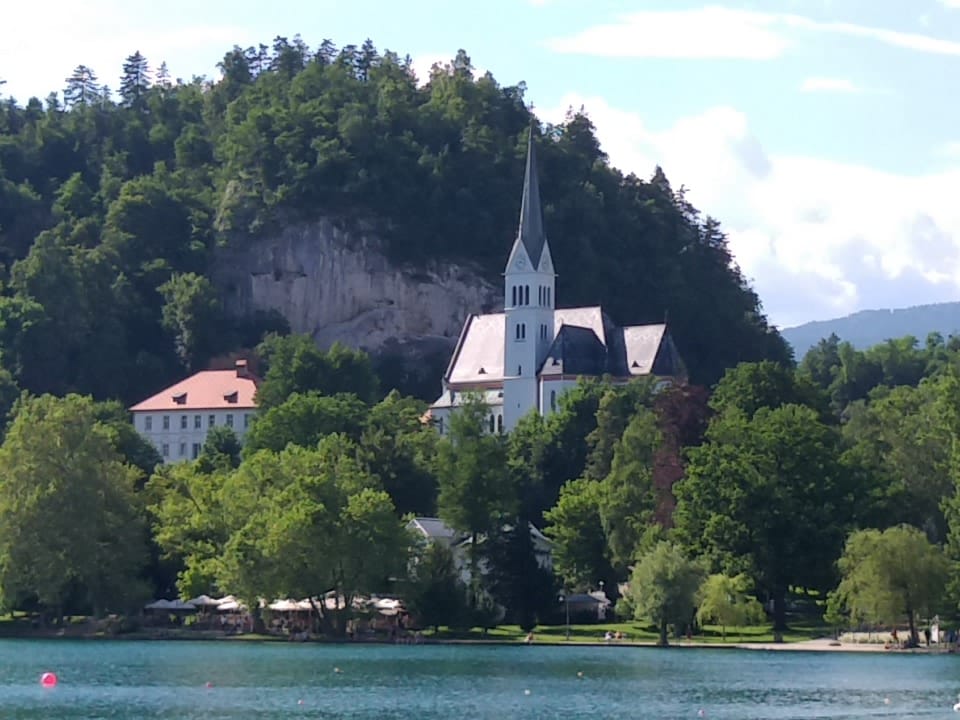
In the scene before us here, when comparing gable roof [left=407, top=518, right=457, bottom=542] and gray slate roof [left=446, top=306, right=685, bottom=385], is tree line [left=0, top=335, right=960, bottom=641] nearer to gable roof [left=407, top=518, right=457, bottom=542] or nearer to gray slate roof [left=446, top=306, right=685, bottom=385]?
gable roof [left=407, top=518, right=457, bottom=542]

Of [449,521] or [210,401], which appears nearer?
[449,521]

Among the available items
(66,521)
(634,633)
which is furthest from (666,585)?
(66,521)

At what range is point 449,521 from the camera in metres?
117

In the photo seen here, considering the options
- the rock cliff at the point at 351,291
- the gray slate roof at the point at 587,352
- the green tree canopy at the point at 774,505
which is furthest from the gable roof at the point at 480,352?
the green tree canopy at the point at 774,505

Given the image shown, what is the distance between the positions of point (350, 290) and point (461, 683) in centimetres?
10933

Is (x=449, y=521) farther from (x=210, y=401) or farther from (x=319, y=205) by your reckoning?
(x=319, y=205)

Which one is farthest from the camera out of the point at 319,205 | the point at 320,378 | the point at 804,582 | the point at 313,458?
the point at 319,205

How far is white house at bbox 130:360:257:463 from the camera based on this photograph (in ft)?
540

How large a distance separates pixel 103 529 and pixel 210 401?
55584 mm

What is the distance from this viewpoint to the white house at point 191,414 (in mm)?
164500

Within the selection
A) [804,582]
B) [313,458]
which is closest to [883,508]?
[804,582]

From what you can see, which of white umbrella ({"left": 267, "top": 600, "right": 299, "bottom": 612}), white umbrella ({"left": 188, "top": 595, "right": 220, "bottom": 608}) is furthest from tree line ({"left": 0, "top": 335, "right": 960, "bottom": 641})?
white umbrella ({"left": 267, "top": 600, "right": 299, "bottom": 612})

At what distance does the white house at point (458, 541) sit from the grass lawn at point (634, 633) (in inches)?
166

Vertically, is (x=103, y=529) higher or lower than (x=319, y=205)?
lower
